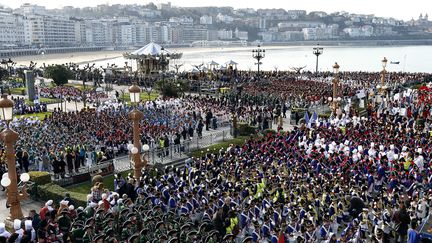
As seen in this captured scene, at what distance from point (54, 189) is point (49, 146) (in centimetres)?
521

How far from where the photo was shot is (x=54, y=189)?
15570 millimetres

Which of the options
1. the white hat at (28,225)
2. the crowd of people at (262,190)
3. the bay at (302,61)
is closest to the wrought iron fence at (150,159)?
the crowd of people at (262,190)

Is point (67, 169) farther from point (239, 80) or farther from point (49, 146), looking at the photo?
point (239, 80)

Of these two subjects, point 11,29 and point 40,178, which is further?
point 11,29

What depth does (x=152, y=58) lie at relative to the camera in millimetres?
52438

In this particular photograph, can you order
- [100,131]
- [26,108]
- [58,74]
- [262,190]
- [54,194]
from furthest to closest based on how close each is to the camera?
[58,74] → [26,108] → [100,131] → [54,194] → [262,190]

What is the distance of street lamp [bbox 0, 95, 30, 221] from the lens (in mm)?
11039

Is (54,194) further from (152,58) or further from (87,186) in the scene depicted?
(152,58)

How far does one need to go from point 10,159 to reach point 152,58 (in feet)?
138

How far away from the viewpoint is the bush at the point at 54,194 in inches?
574

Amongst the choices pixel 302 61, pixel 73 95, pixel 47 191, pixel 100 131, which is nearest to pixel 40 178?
pixel 47 191

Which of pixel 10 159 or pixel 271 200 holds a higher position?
pixel 10 159

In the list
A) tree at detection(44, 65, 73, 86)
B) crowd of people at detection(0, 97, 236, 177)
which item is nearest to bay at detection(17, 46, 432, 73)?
tree at detection(44, 65, 73, 86)

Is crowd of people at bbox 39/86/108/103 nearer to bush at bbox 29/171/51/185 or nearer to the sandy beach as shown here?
bush at bbox 29/171/51/185
